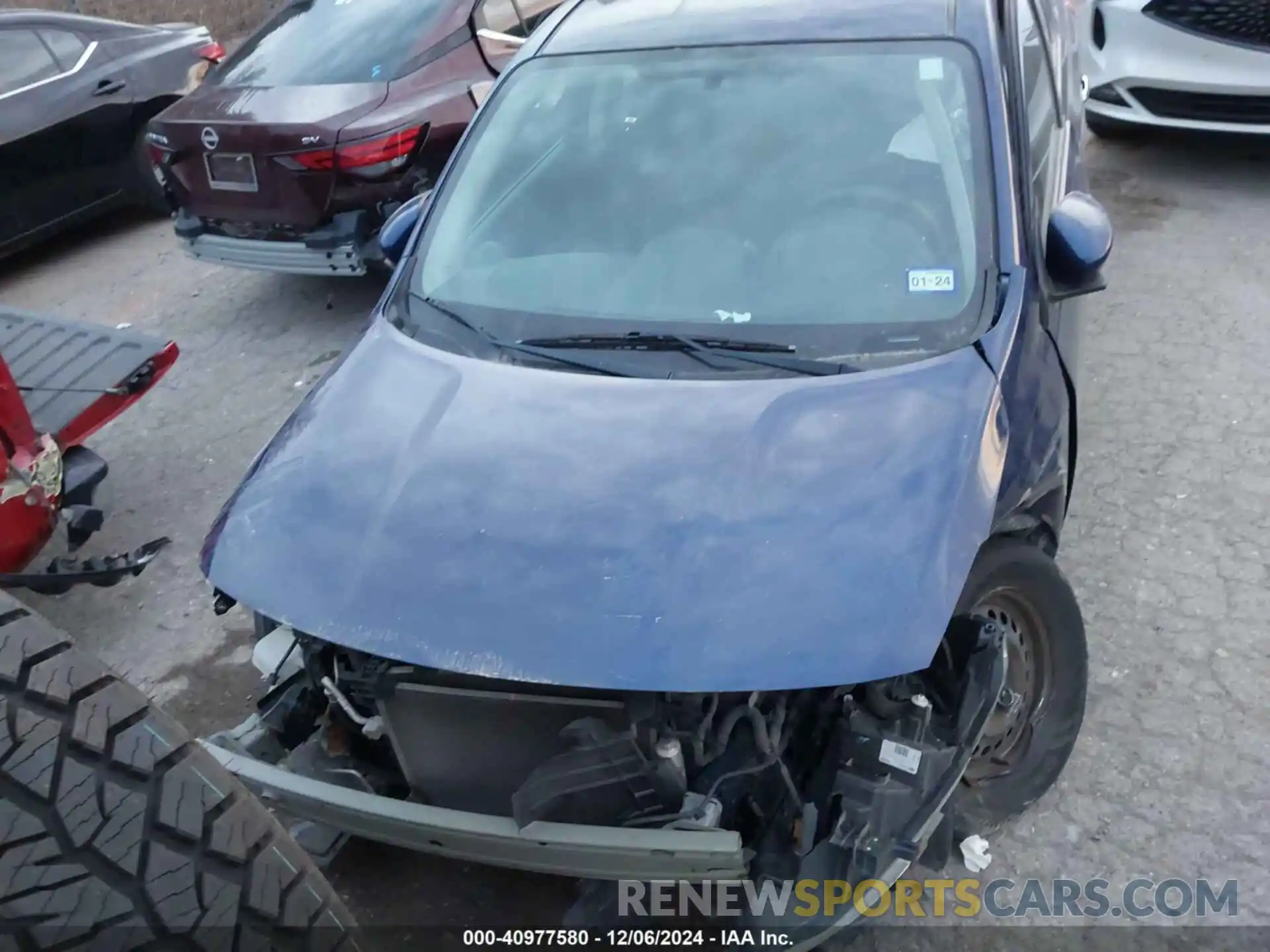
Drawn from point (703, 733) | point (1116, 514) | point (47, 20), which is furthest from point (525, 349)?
point (47, 20)

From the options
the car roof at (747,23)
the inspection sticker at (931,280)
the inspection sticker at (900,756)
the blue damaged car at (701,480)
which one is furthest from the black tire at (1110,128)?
the inspection sticker at (900,756)

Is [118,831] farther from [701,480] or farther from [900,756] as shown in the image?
[900,756]

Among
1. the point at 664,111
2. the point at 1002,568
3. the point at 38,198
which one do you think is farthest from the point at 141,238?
the point at 1002,568

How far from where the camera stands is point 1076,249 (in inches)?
112

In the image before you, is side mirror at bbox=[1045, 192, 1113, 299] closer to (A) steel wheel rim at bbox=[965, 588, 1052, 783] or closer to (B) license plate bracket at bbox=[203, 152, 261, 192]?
(A) steel wheel rim at bbox=[965, 588, 1052, 783]

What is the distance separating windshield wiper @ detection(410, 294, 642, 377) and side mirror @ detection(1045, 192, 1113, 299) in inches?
45.5

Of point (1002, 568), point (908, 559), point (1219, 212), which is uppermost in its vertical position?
point (908, 559)

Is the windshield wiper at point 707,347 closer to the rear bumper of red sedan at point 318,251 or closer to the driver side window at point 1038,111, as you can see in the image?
the driver side window at point 1038,111

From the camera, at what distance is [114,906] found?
62.9 inches

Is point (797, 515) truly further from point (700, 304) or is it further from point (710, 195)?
point (710, 195)

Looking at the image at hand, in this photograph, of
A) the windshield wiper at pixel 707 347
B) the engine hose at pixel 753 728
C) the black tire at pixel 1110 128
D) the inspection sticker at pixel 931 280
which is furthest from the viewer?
the black tire at pixel 1110 128

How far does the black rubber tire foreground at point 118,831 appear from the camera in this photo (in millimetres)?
1569

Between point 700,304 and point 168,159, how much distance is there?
408 centimetres

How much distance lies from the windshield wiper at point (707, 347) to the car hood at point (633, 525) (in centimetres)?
7
